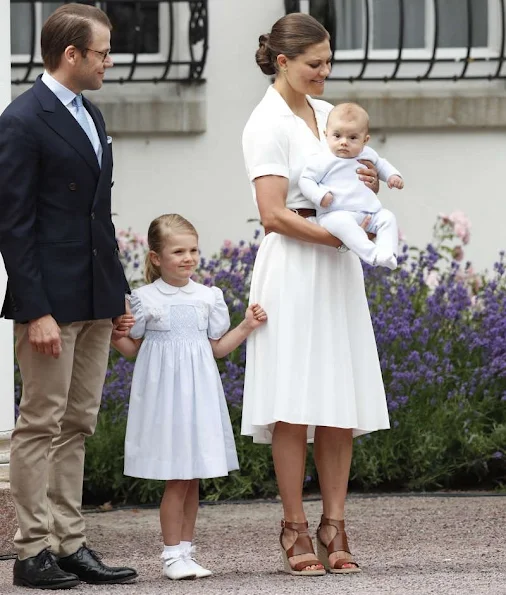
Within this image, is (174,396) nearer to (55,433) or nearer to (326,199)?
(55,433)

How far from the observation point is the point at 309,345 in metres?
4.84

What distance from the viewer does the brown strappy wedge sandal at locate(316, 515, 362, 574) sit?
487cm

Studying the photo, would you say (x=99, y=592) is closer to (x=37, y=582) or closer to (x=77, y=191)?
(x=37, y=582)

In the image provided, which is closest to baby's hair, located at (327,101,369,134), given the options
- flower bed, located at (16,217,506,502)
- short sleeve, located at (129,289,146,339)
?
short sleeve, located at (129,289,146,339)

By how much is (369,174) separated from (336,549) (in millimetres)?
1213

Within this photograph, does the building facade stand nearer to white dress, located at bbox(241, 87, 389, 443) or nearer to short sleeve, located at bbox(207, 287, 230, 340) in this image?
short sleeve, located at bbox(207, 287, 230, 340)

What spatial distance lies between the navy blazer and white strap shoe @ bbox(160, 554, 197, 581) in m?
0.83

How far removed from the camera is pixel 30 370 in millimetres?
4629

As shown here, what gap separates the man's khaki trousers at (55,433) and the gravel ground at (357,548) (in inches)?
8.1

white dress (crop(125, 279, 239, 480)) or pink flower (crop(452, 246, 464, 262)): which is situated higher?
pink flower (crop(452, 246, 464, 262))

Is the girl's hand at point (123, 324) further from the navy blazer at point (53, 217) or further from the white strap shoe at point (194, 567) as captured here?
the white strap shoe at point (194, 567)

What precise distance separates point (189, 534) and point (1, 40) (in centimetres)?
191

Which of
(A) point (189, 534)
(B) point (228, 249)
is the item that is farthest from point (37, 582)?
(B) point (228, 249)

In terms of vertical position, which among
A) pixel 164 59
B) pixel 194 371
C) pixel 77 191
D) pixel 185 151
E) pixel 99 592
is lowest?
pixel 99 592
